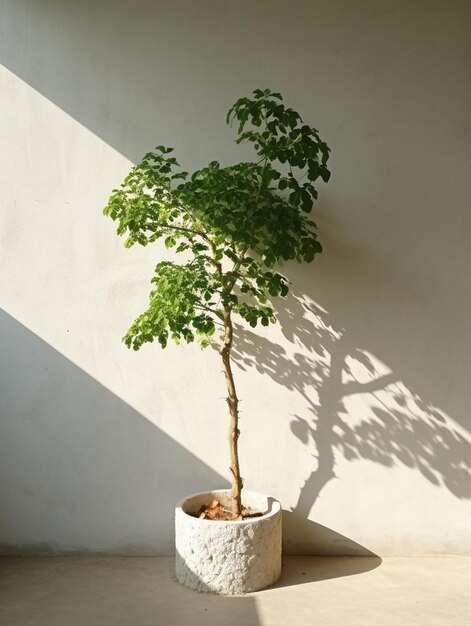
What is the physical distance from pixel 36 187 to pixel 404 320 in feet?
6.05

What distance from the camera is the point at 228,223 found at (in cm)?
299

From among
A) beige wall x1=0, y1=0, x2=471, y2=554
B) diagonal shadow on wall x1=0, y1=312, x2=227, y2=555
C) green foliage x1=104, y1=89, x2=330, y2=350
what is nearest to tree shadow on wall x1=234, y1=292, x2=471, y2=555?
beige wall x1=0, y1=0, x2=471, y2=554

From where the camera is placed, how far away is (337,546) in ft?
11.6

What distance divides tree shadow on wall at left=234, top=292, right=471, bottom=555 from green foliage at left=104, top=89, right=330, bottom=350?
347 millimetres

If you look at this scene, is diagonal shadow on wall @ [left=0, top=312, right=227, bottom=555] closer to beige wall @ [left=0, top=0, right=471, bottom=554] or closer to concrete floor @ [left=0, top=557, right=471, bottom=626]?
beige wall @ [left=0, top=0, right=471, bottom=554]

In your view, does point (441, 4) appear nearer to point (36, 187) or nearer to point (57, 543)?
point (36, 187)

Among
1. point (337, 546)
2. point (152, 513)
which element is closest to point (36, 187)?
point (152, 513)

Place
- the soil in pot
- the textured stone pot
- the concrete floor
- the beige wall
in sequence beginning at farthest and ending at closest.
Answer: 1. the beige wall
2. the soil in pot
3. the textured stone pot
4. the concrete floor

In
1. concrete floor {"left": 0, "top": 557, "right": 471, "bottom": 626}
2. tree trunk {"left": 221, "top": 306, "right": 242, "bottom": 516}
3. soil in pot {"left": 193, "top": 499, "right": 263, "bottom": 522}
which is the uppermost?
tree trunk {"left": 221, "top": 306, "right": 242, "bottom": 516}

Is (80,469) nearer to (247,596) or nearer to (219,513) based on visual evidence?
(219,513)

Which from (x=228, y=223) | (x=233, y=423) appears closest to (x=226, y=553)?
(x=233, y=423)

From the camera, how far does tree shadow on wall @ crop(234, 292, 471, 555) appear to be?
11.4 ft

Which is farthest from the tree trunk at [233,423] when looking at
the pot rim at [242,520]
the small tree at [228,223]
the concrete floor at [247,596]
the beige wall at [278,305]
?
the concrete floor at [247,596]

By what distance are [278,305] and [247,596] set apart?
130cm
